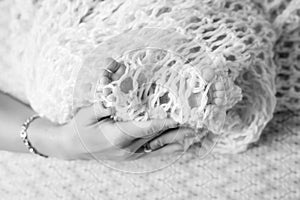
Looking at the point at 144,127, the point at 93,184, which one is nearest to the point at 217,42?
the point at 144,127

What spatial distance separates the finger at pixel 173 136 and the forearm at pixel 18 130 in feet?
0.75

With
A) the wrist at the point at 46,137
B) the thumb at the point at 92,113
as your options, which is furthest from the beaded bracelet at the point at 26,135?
the thumb at the point at 92,113

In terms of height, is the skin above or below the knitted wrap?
below

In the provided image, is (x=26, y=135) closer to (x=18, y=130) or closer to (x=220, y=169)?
(x=18, y=130)

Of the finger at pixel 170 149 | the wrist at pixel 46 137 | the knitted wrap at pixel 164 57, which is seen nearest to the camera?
the knitted wrap at pixel 164 57

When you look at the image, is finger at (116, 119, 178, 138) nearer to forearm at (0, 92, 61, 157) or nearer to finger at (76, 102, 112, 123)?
finger at (76, 102, 112, 123)

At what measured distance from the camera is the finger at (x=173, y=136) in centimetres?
72

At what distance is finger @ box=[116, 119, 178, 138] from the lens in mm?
680

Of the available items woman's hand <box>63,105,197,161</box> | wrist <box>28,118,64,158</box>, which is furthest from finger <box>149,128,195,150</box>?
wrist <box>28,118,64,158</box>

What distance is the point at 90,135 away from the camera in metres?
0.78

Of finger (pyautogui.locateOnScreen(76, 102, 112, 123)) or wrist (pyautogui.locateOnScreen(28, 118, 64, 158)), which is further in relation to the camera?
wrist (pyautogui.locateOnScreen(28, 118, 64, 158))

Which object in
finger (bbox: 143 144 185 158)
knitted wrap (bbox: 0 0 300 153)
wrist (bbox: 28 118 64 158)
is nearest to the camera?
knitted wrap (bbox: 0 0 300 153)

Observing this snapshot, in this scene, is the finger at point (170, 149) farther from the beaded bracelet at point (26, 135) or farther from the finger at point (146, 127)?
the beaded bracelet at point (26, 135)

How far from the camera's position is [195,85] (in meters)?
0.66
